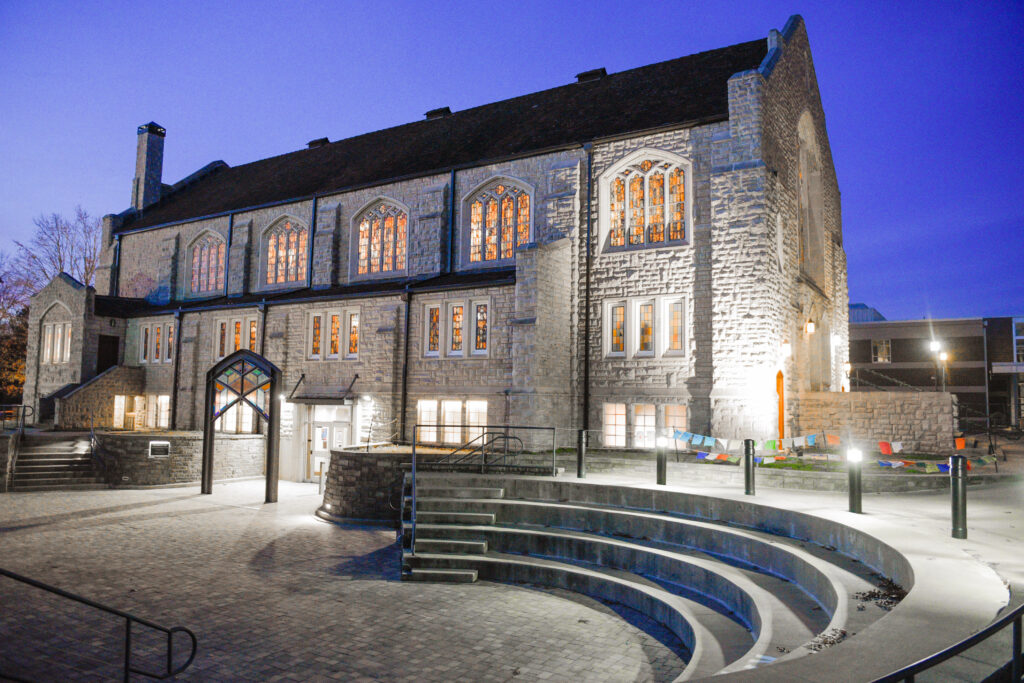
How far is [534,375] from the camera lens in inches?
750

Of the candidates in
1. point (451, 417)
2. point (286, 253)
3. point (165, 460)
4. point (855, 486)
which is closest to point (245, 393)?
point (165, 460)

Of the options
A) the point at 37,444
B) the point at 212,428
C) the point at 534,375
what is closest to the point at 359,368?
the point at 212,428

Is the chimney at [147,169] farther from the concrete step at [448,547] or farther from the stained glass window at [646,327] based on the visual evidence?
the concrete step at [448,547]

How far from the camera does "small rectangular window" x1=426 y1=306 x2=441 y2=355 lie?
22.6 meters

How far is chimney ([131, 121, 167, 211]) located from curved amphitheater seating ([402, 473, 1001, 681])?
97.6 ft

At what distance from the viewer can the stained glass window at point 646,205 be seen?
65.5 ft

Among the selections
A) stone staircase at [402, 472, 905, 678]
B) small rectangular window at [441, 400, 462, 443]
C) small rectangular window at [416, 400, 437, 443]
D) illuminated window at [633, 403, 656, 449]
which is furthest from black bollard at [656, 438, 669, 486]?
small rectangular window at [416, 400, 437, 443]

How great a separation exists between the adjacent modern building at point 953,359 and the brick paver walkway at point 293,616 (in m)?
43.4

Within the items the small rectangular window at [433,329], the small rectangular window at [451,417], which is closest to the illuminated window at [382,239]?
the small rectangular window at [433,329]

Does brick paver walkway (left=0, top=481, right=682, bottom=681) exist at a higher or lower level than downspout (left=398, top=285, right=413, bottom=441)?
lower

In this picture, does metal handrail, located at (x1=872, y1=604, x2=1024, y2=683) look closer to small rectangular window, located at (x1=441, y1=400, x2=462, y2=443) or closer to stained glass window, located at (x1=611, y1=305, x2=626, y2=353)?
stained glass window, located at (x1=611, y1=305, x2=626, y2=353)

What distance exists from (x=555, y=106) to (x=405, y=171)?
6222 mm

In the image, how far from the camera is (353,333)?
80.7ft

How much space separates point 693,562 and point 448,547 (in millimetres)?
4545
